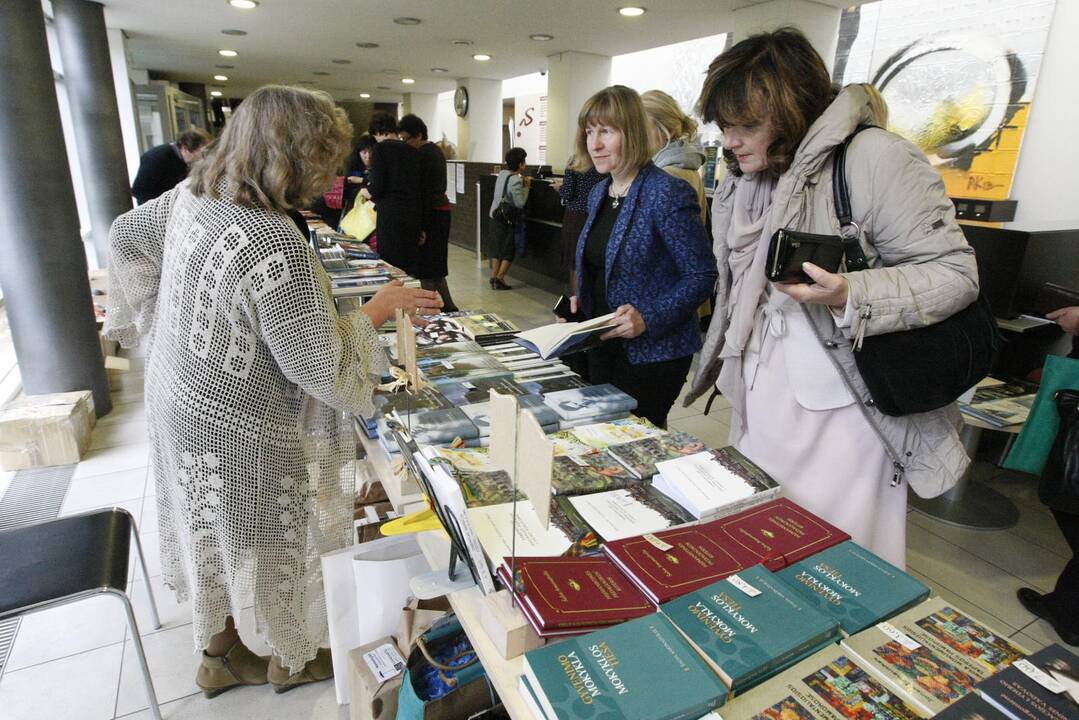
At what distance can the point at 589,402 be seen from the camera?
1629 millimetres

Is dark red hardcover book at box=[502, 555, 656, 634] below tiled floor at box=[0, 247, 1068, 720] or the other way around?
the other way around

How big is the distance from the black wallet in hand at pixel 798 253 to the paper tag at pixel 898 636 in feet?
1.90

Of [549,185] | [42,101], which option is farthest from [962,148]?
[42,101]

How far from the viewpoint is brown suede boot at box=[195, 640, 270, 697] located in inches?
69.2

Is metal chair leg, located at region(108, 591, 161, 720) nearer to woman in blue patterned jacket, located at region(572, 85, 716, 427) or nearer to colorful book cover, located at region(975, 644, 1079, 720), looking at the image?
woman in blue patterned jacket, located at region(572, 85, 716, 427)

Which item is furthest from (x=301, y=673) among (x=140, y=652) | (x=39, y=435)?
(x=39, y=435)

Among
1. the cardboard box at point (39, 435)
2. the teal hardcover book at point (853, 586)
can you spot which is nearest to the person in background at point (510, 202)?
the cardboard box at point (39, 435)

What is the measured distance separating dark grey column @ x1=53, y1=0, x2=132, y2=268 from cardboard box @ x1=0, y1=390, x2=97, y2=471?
2997 mm

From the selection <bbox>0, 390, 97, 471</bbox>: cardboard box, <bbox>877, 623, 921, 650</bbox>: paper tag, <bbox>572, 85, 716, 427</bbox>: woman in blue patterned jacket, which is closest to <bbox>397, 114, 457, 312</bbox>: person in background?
<bbox>0, 390, 97, 471</bbox>: cardboard box

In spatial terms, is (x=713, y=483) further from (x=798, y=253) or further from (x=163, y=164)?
(x=163, y=164)

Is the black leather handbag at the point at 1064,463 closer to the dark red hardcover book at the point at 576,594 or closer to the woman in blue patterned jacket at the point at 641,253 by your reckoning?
the woman in blue patterned jacket at the point at 641,253

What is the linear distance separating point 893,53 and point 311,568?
6123 millimetres

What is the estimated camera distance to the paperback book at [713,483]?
1122mm

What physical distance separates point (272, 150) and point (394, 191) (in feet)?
9.92
